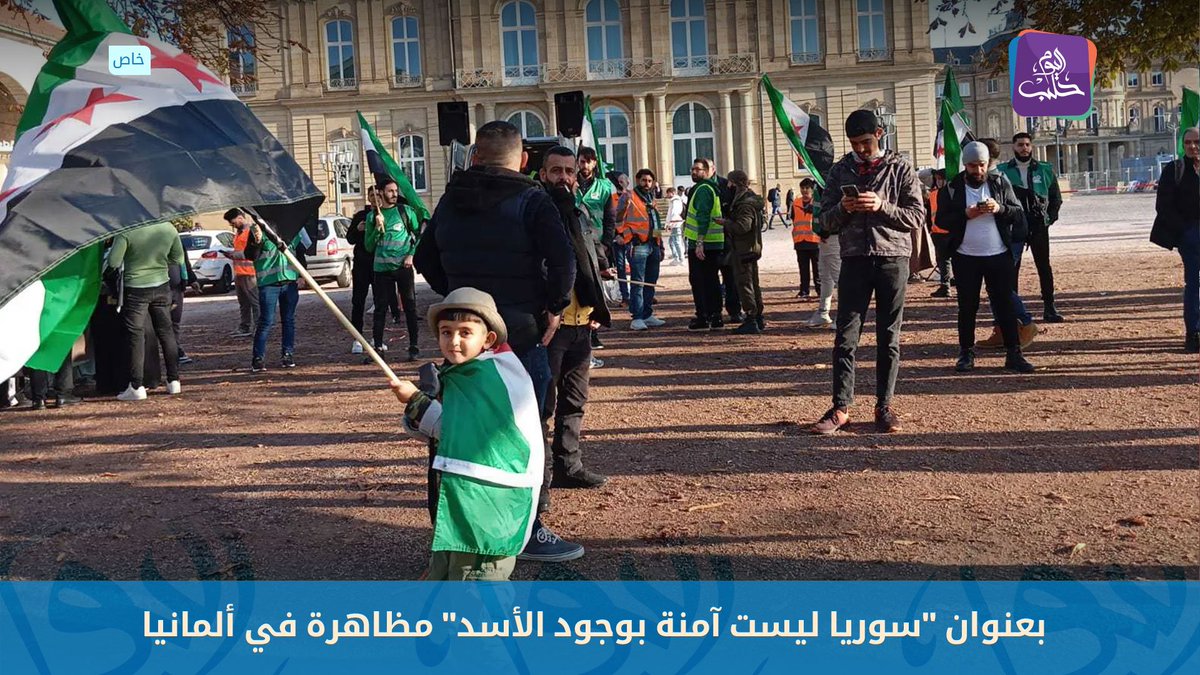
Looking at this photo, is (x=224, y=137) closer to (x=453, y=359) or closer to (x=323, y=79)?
(x=453, y=359)

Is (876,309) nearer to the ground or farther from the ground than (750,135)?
nearer to the ground

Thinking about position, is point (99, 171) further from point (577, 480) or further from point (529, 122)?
point (529, 122)

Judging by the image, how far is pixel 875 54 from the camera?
41.7 meters

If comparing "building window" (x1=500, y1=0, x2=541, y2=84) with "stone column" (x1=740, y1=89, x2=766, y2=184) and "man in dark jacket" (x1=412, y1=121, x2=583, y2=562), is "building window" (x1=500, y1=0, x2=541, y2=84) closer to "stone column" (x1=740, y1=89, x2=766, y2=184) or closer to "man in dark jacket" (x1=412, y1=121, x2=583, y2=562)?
"stone column" (x1=740, y1=89, x2=766, y2=184)

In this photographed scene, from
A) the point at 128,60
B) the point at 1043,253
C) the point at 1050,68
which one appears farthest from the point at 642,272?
the point at 128,60

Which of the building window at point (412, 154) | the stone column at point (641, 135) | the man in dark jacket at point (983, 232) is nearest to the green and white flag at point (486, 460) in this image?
the man in dark jacket at point (983, 232)

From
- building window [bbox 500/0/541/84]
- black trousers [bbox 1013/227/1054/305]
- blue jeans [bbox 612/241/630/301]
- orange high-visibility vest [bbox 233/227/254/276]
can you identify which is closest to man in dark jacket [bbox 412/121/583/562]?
black trousers [bbox 1013/227/1054/305]

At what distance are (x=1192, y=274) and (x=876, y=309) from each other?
3850mm

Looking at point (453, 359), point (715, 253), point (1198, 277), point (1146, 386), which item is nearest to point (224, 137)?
point (453, 359)

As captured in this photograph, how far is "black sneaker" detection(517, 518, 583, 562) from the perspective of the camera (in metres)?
5.41

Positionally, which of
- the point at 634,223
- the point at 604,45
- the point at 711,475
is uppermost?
the point at 604,45

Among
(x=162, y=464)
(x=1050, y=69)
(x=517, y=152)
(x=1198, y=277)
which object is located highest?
(x=1050, y=69)

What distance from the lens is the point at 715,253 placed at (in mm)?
13523

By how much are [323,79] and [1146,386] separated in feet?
115
